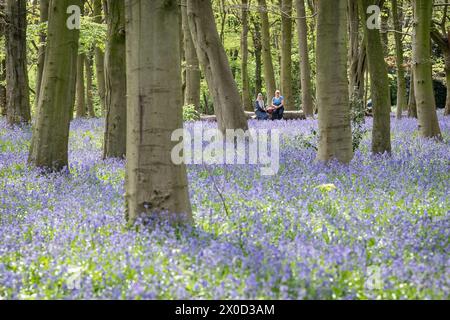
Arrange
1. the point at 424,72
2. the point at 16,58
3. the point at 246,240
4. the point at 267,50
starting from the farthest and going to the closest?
→ the point at 267,50
the point at 16,58
the point at 424,72
the point at 246,240

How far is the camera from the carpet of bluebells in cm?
411

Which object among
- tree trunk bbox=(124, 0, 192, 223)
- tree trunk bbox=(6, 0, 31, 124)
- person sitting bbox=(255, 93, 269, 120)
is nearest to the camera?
tree trunk bbox=(124, 0, 192, 223)

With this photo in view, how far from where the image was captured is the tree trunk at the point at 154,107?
5613mm

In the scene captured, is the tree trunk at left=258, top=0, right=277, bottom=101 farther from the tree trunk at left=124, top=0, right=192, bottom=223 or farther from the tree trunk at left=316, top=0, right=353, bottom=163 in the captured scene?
the tree trunk at left=124, top=0, right=192, bottom=223

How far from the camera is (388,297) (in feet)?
13.0

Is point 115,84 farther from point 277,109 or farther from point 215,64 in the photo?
point 277,109

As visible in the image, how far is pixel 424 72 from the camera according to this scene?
1453cm

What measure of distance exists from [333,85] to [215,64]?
4337 millimetres

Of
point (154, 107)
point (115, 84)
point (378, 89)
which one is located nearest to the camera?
point (154, 107)

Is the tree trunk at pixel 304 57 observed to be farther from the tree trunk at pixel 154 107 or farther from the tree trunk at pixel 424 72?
the tree trunk at pixel 154 107

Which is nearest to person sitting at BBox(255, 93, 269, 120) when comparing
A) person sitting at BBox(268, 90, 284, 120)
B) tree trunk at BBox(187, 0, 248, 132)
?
person sitting at BBox(268, 90, 284, 120)

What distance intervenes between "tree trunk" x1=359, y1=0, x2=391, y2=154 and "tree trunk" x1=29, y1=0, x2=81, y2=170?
5.47 metres

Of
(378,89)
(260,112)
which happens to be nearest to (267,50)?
(260,112)
